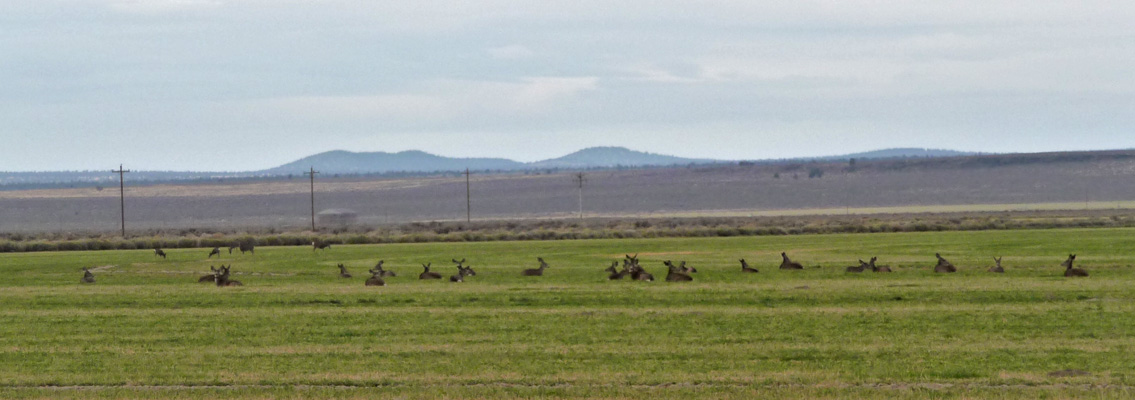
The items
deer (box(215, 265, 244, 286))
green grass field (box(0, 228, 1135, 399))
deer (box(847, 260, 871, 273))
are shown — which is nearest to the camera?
green grass field (box(0, 228, 1135, 399))

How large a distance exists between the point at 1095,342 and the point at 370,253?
37.1 m

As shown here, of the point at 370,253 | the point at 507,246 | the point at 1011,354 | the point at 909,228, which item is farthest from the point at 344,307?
the point at 909,228

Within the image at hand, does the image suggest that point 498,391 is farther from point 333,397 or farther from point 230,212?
point 230,212

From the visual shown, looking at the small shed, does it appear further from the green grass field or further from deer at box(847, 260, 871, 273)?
deer at box(847, 260, 871, 273)

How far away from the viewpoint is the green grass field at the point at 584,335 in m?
14.7

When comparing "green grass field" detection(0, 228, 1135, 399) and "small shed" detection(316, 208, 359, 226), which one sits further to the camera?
"small shed" detection(316, 208, 359, 226)

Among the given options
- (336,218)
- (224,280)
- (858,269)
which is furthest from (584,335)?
(336,218)

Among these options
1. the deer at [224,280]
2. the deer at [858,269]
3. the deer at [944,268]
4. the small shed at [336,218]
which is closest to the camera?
the deer at [224,280]

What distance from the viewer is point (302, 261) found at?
44.2m

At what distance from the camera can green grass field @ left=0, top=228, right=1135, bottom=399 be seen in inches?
580

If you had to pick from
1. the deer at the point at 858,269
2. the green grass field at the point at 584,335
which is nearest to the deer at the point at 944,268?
the green grass field at the point at 584,335

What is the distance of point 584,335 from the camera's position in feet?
63.4

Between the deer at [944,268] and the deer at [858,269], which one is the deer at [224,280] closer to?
the deer at [858,269]

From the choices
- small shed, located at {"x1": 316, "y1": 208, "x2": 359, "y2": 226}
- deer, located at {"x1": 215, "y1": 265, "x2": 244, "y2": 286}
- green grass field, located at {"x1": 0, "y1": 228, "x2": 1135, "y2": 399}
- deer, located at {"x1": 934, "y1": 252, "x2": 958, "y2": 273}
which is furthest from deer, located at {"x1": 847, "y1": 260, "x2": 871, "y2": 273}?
small shed, located at {"x1": 316, "y1": 208, "x2": 359, "y2": 226}
